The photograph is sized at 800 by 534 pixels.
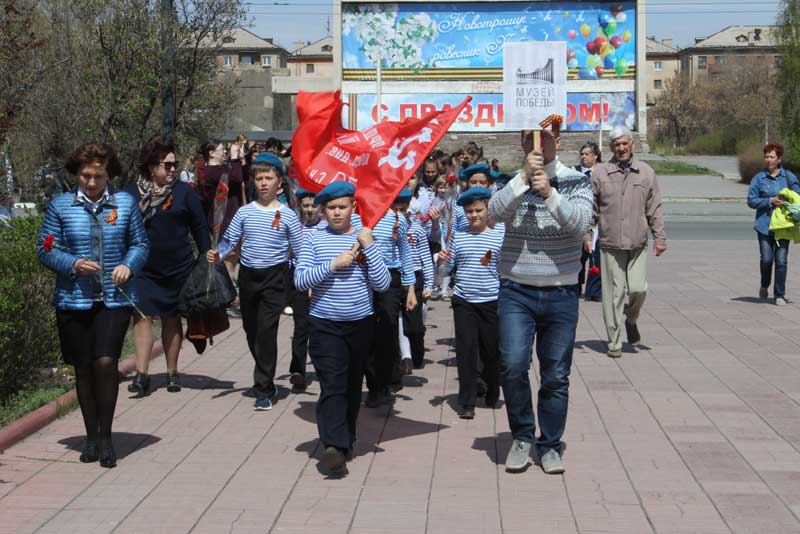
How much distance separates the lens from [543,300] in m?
6.79

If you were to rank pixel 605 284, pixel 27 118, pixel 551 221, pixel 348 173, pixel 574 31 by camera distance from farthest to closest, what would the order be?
pixel 574 31 → pixel 27 118 → pixel 605 284 → pixel 348 173 → pixel 551 221

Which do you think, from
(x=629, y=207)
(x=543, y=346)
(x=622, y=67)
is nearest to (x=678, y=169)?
(x=622, y=67)

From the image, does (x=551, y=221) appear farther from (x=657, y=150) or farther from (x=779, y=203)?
(x=657, y=150)

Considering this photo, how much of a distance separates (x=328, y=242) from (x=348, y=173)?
832 millimetres

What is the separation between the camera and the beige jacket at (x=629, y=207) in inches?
423

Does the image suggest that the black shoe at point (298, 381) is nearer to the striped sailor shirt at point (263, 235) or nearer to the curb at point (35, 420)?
the striped sailor shirt at point (263, 235)

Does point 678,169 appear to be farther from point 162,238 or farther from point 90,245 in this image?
point 90,245

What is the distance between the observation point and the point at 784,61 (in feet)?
166

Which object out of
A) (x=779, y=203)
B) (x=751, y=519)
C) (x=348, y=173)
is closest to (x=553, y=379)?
(x=751, y=519)

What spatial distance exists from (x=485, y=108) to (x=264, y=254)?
140 ft

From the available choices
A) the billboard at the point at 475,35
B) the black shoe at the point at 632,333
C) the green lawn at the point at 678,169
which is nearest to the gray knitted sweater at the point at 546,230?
the black shoe at the point at 632,333

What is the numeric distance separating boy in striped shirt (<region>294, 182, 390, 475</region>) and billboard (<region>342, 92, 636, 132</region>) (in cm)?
4262

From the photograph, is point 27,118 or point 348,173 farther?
point 27,118

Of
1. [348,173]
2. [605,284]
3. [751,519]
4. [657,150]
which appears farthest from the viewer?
[657,150]
